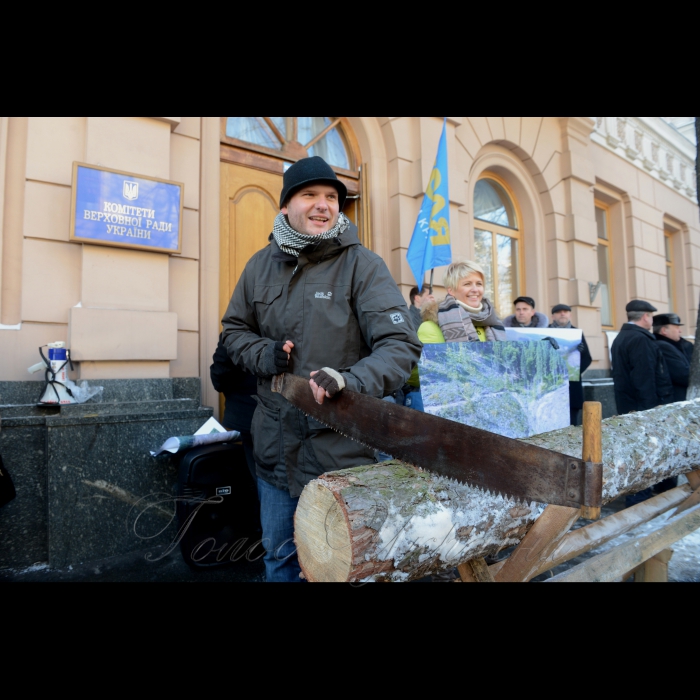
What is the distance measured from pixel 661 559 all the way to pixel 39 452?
401 cm

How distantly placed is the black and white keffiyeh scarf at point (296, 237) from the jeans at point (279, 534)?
1.03m

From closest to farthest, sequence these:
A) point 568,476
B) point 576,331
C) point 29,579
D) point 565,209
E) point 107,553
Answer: point 568,476 → point 29,579 → point 107,553 → point 576,331 → point 565,209

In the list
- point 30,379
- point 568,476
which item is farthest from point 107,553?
point 568,476

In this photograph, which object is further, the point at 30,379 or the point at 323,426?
the point at 30,379

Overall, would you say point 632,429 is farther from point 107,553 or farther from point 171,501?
point 107,553

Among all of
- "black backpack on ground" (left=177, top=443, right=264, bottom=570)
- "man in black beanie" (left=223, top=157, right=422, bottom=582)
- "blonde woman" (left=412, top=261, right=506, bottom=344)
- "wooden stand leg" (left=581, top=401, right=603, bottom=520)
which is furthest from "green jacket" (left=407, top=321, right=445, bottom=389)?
"wooden stand leg" (left=581, top=401, right=603, bottom=520)

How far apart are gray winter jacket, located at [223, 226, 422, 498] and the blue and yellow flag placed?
133 inches

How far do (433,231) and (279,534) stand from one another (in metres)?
4.15

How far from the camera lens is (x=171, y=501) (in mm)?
3557

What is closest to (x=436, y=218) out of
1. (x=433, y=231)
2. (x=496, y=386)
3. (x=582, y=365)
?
(x=433, y=231)

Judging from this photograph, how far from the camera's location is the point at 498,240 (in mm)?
7992

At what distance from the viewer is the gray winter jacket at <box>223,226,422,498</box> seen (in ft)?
6.22

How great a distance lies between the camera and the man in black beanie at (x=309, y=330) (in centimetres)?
193

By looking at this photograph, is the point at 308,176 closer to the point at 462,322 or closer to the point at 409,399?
the point at 462,322
